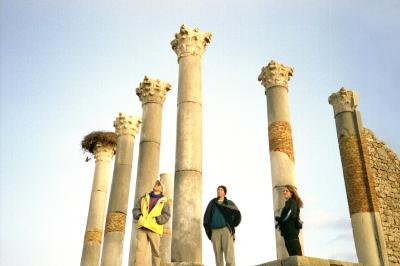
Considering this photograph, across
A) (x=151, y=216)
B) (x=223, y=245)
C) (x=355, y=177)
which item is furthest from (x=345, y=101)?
(x=151, y=216)

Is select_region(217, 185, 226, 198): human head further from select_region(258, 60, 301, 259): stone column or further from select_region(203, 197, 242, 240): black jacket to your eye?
select_region(258, 60, 301, 259): stone column

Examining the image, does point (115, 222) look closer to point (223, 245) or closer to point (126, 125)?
point (126, 125)

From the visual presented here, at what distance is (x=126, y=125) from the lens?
17797mm

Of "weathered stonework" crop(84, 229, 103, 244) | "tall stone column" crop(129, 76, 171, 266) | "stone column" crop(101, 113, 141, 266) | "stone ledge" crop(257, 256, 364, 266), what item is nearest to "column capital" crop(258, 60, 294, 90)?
"tall stone column" crop(129, 76, 171, 266)

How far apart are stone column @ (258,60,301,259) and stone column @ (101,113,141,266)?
600 centimetres

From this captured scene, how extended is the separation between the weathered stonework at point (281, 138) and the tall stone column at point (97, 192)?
9.25 m

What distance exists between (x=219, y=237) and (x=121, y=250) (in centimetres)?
821

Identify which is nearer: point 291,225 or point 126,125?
point 291,225

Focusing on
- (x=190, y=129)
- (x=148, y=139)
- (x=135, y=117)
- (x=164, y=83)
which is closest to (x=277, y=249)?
(x=190, y=129)

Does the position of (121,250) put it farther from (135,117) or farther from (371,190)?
→ (371,190)

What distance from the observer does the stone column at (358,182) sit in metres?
14.0

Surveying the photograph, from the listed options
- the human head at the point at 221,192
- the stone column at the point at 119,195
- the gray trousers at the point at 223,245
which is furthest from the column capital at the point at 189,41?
the gray trousers at the point at 223,245

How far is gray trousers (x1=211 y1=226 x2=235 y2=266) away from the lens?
7992 millimetres

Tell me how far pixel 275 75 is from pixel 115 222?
8.41 metres
